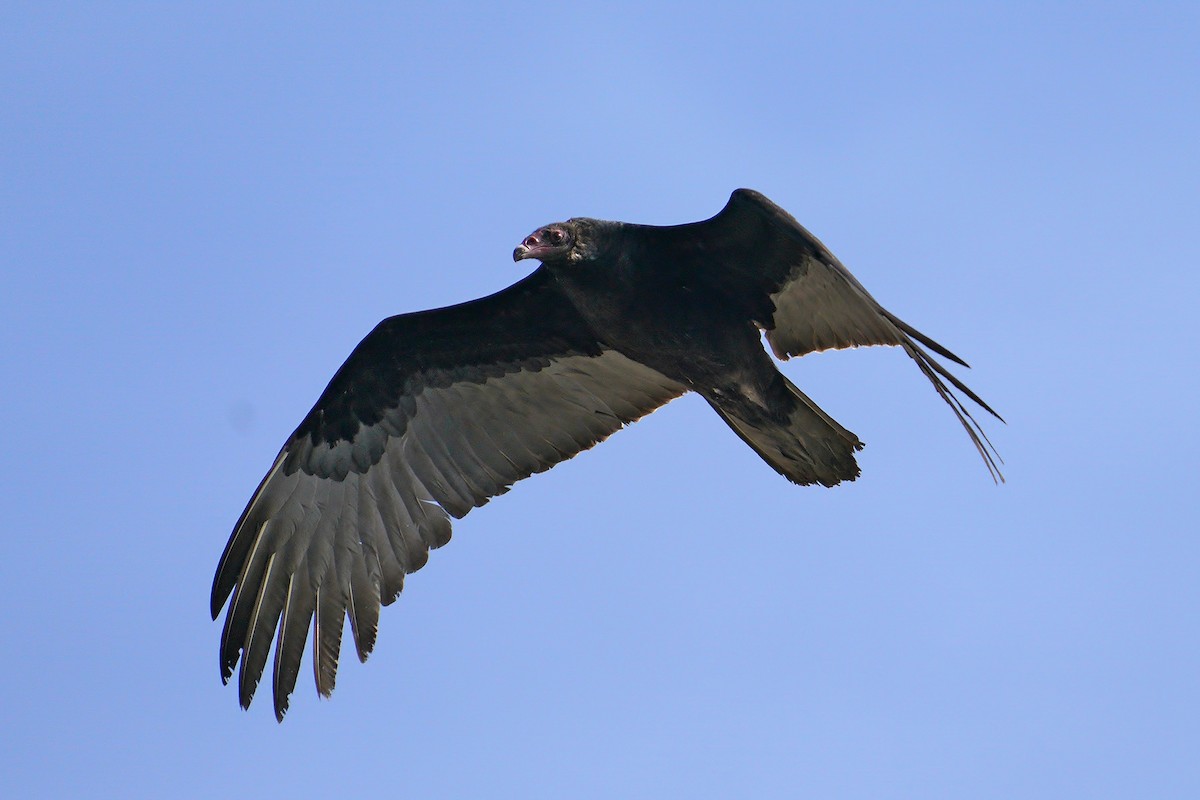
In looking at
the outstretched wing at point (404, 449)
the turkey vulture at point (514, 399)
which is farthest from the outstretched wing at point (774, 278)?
the outstretched wing at point (404, 449)

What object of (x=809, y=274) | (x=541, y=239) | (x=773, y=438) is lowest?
(x=773, y=438)

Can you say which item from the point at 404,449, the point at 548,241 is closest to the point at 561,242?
the point at 548,241

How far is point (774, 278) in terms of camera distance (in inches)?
324

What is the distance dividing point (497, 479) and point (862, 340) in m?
2.60

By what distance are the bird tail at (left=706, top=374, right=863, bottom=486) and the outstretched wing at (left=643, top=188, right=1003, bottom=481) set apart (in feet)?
1.09

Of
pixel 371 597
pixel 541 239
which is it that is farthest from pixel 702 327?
pixel 371 597

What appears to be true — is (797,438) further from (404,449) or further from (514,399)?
(404,449)

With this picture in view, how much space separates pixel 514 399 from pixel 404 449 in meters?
0.79

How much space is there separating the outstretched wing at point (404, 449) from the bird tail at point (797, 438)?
925 millimetres

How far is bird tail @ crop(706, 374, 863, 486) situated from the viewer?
8242mm

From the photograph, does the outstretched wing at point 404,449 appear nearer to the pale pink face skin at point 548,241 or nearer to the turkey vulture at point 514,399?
the turkey vulture at point 514,399

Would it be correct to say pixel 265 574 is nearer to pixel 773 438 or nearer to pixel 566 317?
pixel 566 317

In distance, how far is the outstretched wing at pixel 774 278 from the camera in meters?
7.89

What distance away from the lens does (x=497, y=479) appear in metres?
9.49
